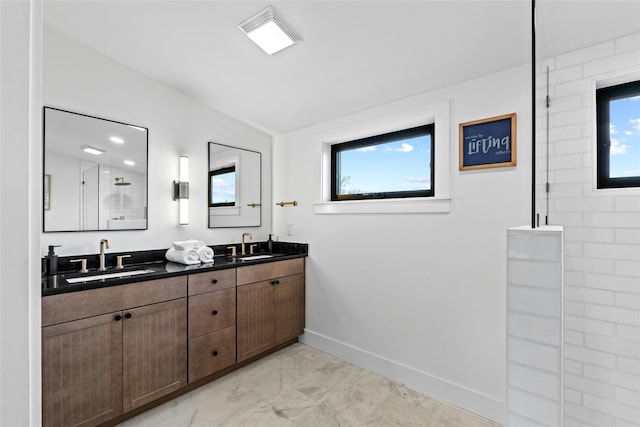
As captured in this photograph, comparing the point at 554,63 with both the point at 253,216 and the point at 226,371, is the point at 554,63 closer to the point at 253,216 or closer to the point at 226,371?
the point at 253,216

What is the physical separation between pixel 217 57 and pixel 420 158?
1.72 meters

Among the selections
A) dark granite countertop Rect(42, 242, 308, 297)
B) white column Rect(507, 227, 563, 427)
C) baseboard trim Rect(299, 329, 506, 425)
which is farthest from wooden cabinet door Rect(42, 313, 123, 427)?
white column Rect(507, 227, 563, 427)

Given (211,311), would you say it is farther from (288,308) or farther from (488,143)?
(488,143)

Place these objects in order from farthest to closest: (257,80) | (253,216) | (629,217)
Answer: (253,216)
(257,80)
(629,217)

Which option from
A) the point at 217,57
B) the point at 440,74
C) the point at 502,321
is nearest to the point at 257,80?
the point at 217,57

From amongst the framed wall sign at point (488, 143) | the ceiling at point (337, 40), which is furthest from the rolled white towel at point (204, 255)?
the framed wall sign at point (488, 143)

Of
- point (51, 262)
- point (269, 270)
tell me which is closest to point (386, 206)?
point (269, 270)

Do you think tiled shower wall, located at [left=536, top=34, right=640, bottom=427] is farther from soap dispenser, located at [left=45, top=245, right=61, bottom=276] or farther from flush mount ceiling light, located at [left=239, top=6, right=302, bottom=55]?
soap dispenser, located at [left=45, top=245, right=61, bottom=276]

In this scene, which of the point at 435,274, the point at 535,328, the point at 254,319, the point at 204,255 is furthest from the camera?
the point at 254,319

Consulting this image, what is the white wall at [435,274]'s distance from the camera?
198cm

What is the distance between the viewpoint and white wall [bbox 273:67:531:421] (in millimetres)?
1984

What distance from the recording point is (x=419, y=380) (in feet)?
7.63

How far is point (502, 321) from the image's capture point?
198 cm

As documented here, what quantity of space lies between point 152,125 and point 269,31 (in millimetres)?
1352
